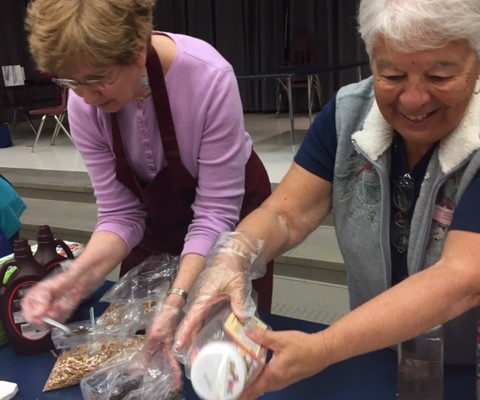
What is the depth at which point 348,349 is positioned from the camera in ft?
2.51

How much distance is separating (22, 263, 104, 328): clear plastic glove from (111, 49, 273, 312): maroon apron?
25cm

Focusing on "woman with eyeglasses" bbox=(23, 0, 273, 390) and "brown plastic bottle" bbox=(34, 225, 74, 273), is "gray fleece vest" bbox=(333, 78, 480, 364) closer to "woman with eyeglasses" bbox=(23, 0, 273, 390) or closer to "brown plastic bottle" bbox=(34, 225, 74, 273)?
"woman with eyeglasses" bbox=(23, 0, 273, 390)

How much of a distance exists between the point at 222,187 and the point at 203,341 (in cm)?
49

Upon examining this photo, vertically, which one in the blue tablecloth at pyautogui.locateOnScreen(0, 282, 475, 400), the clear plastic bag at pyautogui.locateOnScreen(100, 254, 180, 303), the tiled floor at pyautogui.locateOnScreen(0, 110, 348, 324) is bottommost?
the tiled floor at pyautogui.locateOnScreen(0, 110, 348, 324)

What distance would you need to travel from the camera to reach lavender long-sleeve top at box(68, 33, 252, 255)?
1.21m

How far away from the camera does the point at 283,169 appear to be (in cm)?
370

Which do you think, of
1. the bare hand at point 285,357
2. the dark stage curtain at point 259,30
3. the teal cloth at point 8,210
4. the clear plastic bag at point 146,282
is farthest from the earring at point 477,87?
the dark stage curtain at point 259,30

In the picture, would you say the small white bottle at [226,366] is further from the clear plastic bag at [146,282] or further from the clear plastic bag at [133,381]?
the clear plastic bag at [146,282]

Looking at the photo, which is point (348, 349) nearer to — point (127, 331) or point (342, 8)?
point (127, 331)

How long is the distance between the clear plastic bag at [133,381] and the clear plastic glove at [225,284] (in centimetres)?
Result: 7

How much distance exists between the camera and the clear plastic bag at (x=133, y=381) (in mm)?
909

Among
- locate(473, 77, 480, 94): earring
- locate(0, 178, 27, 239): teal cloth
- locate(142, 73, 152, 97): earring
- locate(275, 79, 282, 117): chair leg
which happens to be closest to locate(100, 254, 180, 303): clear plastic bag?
locate(142, 73, 152, 97): earring

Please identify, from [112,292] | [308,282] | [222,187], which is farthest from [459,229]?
[308,282]

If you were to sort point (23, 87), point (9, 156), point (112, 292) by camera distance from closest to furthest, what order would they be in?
point (112, 292) < point (9, 156) < point (23, 87)
